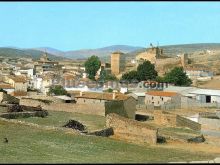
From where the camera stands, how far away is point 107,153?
19.8 metres

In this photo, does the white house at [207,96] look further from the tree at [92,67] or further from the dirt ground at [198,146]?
the tree at [92,67]

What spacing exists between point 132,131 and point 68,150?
277 inches

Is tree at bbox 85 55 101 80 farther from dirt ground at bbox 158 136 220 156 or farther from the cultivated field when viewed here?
the cultivated field

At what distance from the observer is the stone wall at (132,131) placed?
25.9 m

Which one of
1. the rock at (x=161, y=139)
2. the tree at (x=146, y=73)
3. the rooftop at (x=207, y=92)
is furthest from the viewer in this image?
the tree at (x=146, y=73)

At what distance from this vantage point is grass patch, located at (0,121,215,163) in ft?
57.4

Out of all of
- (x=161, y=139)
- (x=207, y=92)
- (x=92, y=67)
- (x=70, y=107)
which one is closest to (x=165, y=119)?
(x=70, y=107)

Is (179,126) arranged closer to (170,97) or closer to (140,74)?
(170,97)

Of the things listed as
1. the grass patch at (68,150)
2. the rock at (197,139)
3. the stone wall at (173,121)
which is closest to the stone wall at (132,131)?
the grass patch at (68,150)

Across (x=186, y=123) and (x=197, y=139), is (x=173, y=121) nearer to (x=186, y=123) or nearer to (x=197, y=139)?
(x=186, y=123)

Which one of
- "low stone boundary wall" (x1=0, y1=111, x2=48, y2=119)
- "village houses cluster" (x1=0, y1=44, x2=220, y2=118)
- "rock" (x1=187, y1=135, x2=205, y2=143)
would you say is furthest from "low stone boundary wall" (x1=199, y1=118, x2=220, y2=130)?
"low stone boundary wall" (x1=0, y1=111, x2=48, y2=119)

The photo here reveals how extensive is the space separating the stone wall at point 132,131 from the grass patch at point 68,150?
9.00ft

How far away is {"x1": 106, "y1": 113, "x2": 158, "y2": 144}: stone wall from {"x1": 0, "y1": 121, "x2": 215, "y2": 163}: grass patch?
2743 mm

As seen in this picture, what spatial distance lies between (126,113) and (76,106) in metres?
3.79
